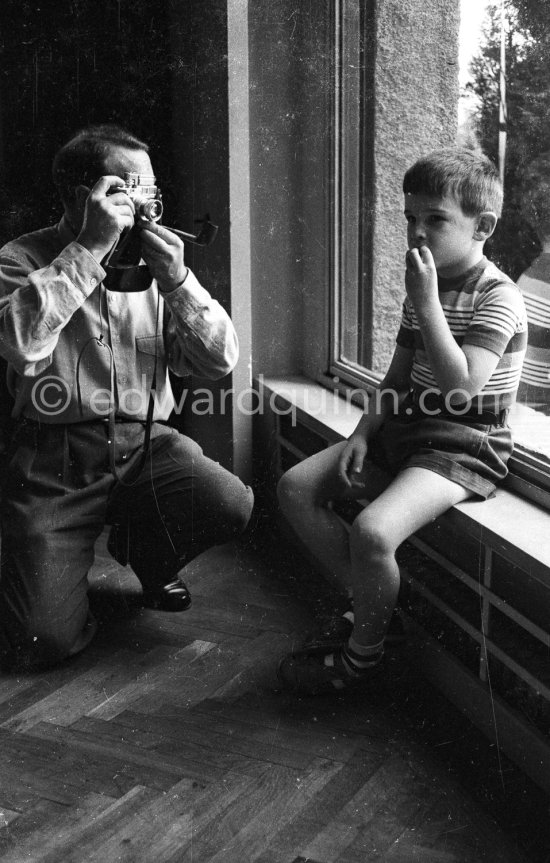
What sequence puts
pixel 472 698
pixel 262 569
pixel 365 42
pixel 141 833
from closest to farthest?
1. pixel 141 833
2. pixel 472 698
3. pixel 365 42
4. pixel 262 569

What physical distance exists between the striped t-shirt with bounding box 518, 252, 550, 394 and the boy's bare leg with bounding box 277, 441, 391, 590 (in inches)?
12.1

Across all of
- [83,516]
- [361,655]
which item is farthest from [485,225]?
[83,516]

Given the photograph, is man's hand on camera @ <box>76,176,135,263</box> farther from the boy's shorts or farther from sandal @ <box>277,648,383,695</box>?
sandal @ <box>277,648,383,695</box>

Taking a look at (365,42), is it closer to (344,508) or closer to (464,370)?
(464,370)

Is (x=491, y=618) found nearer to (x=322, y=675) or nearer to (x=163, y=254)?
(x=322, y=675)

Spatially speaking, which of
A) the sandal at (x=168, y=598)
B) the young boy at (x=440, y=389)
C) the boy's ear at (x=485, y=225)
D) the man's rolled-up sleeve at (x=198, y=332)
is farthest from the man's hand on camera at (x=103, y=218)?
the sandal at (x=168, y=598)

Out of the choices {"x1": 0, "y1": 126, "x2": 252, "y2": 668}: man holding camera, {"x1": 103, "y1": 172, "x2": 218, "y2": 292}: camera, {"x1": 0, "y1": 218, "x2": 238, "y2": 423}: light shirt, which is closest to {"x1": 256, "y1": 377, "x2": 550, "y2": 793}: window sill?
{"x1": 0, "y1": 126, "x2": 252, "y2": 668}: man holding camera

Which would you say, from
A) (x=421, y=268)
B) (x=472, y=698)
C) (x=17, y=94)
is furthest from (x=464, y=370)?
(x=17, y=94)

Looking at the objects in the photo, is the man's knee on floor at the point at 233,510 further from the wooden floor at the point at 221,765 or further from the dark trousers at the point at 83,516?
the wooden floor at the point at 221,765

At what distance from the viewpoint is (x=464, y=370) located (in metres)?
1.28

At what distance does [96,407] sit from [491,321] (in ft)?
2.48

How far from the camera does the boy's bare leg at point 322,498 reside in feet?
4.99

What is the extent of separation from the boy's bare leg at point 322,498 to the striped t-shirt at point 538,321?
31 centimetres

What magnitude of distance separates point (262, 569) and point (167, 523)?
0.31 meters
